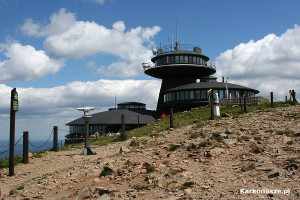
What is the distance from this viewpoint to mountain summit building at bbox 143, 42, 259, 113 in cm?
4262

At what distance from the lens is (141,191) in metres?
8.59

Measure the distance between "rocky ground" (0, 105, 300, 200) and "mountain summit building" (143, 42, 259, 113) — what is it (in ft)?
92.1

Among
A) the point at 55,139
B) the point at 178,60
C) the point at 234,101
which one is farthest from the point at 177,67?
the point at 55,139

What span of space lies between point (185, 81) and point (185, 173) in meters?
42.0

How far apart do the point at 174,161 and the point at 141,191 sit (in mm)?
2833

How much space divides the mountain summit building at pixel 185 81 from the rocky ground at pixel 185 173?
1105 inches

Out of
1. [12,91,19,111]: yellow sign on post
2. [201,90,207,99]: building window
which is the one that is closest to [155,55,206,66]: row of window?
[201,90,207,99]: building window

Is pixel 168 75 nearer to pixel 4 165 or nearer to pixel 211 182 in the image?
pixel 4 165

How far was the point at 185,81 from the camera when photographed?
166 ft

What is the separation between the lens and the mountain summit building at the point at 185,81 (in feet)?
140

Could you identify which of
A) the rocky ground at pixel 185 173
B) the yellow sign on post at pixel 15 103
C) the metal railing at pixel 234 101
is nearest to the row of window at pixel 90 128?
the metal railing at pixel 234 101

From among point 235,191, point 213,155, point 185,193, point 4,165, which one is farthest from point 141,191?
point 4,165

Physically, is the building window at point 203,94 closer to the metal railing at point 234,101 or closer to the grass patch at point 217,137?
the metal railing at point 234,101

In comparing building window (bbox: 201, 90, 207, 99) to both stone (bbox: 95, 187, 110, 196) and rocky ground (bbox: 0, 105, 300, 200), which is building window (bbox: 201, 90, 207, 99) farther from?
stone (bbox: 95, 187, 110, 196)
